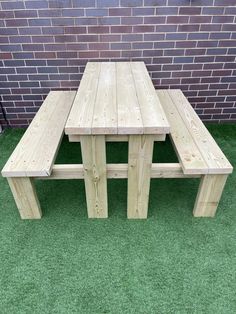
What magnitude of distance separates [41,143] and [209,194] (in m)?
1.31

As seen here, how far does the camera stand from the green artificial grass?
1.50 meters

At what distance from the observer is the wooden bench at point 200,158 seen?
1.74m

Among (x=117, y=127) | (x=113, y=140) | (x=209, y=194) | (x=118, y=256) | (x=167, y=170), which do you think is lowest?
(x=118, y=256)

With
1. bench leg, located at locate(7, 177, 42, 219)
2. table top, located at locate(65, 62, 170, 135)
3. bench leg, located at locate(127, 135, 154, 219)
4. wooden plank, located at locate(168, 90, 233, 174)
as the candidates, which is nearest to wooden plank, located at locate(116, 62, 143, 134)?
table top, located at locate(65, 62, 170, 135)

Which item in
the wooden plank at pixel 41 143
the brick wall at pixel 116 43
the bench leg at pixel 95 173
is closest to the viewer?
the bench leg at pixel 95 173

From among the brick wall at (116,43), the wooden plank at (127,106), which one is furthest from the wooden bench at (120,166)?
the brick wall at (116,43)

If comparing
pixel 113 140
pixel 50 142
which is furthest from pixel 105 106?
pixel 50 142

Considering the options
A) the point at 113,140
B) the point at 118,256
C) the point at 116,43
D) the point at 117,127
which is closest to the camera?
the point at 117,127

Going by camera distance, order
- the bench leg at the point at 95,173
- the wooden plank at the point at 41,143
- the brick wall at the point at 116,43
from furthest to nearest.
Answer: the brick wall at the point at 116,43 < the wooden plank at the point at 41,143 < the bench leg at the point at 95,173

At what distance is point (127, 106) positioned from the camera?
5.51 ft

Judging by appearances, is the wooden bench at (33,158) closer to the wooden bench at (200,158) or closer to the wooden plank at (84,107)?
the wooden plank at (84,107)

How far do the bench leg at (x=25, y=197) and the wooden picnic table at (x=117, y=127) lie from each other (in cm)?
39

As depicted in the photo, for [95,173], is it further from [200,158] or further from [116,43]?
[116,43]

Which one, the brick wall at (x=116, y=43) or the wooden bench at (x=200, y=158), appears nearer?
the wooden bench at (x=200, y=158)
